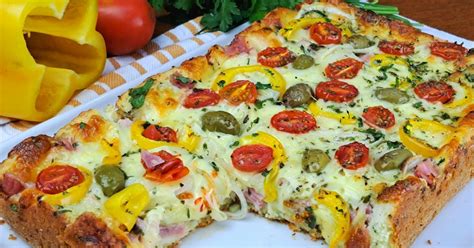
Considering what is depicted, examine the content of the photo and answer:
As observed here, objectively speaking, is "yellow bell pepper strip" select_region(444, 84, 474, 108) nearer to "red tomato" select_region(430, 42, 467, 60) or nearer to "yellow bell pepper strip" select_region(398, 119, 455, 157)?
"yellow bell pepper strip" select_region(398, 119, 455, 157)

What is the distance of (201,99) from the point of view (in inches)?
200

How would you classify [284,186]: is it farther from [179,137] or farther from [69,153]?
[69,153]

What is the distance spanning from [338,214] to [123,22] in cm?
312

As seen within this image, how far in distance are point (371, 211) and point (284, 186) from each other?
0.57 meters

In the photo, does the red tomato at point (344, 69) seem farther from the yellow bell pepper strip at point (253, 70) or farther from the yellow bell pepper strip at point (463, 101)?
the yellow bell pepper strip at point (463, 101)

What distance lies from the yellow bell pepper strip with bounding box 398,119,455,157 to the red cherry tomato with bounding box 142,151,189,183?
1358 millimetres

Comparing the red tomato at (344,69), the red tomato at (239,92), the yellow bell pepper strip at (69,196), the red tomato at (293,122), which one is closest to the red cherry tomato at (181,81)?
the red tomato at (239,92)

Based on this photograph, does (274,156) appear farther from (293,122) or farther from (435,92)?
(435,92)

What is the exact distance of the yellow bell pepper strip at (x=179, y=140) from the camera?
4703 millimetres

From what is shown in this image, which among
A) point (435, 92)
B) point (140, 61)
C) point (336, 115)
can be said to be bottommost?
point (140, 61)

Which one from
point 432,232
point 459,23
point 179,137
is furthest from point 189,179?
point 459,23

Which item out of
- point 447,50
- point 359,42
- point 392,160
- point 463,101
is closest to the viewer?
point 392,160

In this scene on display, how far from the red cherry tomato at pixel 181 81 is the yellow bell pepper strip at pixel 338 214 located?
1.43 m

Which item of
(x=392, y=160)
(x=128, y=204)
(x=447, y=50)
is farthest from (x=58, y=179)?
(x=447, y=50)
